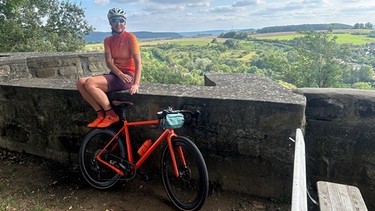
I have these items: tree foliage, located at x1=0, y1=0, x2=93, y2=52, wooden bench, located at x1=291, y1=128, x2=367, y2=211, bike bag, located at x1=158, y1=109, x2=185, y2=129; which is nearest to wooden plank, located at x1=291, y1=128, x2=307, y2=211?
wooden bench, located at x1=291, y1=128, x2=367, y2=211

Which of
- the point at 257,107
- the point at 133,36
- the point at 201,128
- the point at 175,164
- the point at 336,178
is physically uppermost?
the point at 133,36

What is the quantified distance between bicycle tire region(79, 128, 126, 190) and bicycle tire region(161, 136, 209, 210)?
19.4 inches

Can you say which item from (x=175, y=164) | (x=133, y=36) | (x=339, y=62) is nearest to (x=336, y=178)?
(x=175, y=164)

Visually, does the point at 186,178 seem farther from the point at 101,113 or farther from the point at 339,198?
the point at 339,198

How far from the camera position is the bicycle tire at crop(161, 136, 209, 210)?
241 cm

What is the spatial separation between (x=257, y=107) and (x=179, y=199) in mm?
1121

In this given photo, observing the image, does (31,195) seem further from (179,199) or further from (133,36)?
(133,36)

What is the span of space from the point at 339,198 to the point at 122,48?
90.4 inches

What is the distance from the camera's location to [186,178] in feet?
8.60

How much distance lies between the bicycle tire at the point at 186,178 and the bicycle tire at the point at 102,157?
1.61 ft

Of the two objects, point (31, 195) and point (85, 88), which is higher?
point (85, 88)

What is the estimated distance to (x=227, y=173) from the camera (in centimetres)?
280

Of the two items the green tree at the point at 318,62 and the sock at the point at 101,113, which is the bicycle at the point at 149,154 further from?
the green tree at the point at 318,62

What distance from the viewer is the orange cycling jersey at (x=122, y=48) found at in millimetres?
2967
